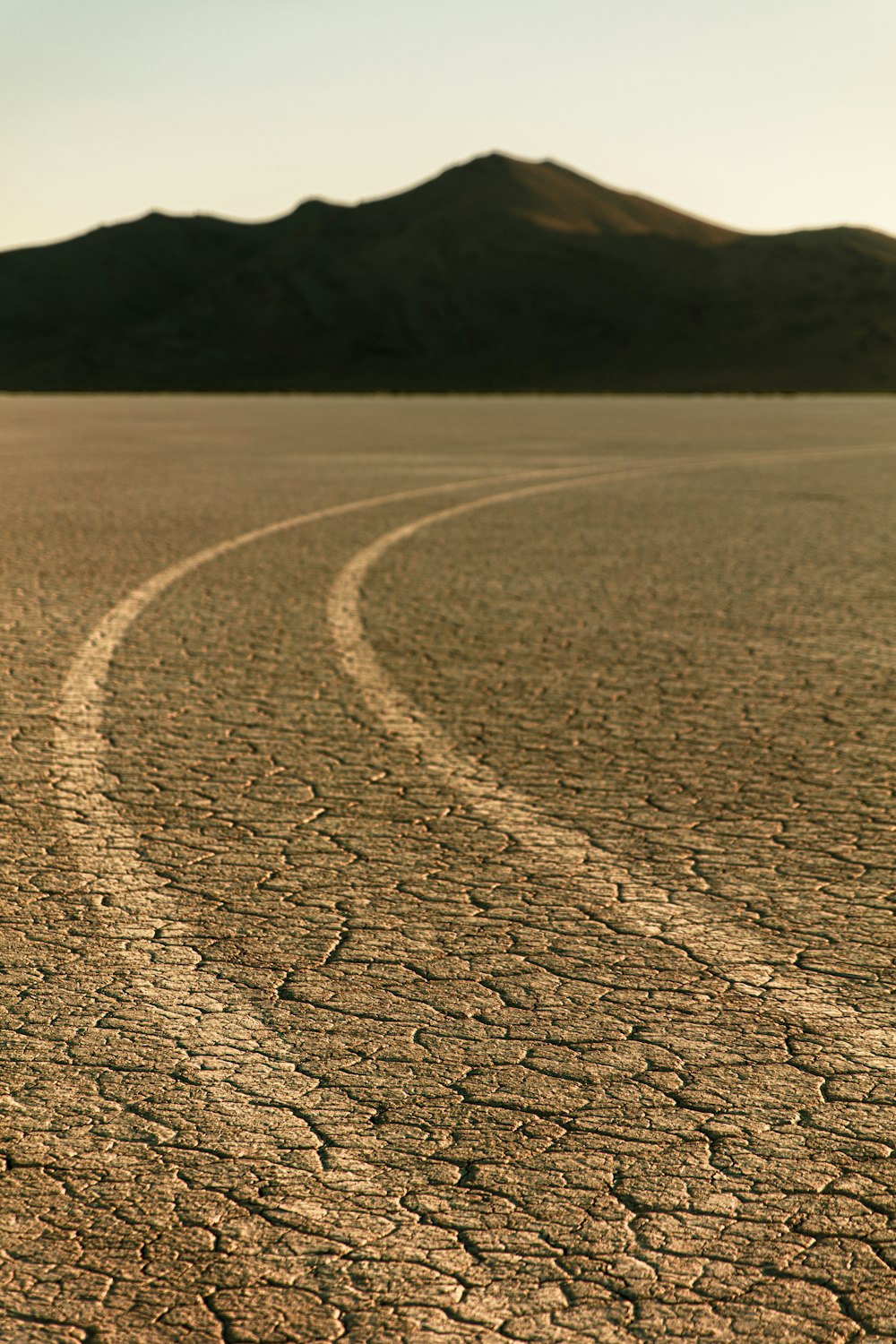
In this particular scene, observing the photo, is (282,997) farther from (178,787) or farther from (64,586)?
(64,586)

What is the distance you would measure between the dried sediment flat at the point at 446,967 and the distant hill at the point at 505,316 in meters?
126

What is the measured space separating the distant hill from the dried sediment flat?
12612cm

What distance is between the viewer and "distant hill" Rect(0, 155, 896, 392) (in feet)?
473

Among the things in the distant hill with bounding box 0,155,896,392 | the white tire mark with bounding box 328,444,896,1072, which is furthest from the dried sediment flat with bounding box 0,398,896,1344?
the distant hill with bounding box 0,155,896,392

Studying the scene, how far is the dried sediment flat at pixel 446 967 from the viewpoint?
2773 mm

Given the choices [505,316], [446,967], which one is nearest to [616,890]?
[446,967]

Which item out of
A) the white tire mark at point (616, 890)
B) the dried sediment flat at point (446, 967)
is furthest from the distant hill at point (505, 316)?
the white tire mark at point (616, 890)

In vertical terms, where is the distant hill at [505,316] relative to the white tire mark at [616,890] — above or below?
above

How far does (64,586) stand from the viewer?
11.1 meters

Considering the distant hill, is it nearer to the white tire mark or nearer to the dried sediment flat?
the dried sediment flat

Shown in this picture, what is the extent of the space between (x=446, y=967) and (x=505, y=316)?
157 metres

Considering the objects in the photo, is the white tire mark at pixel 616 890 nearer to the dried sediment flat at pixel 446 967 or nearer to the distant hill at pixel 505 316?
the dried sediment flat at pixel 446 967

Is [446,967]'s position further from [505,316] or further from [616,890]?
[505,316]

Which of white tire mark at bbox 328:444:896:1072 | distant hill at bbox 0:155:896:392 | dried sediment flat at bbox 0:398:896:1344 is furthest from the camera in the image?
distant hill at bbox 0:155:896:392
